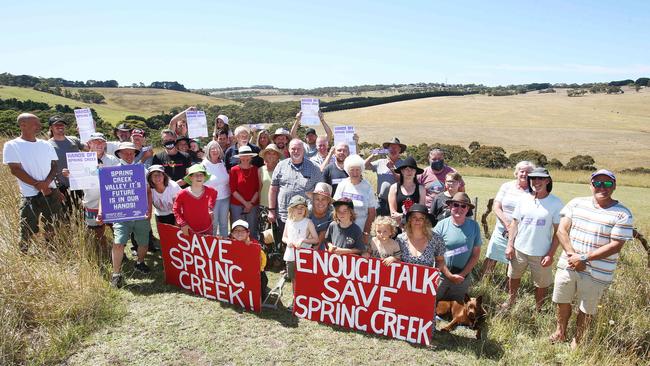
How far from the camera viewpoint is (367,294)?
490 cm

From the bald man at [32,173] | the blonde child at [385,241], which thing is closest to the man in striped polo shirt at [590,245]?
the blonde child at [385,241]

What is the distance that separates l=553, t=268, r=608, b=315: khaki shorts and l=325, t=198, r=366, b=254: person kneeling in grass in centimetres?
235

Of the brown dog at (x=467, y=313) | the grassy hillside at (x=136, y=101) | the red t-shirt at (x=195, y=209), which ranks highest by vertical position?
the grassy hillside at (x=136, y=101)

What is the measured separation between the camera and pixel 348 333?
4.93 m

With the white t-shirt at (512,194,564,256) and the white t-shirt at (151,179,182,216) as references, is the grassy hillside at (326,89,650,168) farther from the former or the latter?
the white t-shirt at (151,179,182,216)

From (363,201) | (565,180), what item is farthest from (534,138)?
(363,201)

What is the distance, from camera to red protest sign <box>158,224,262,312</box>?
17.3 ft

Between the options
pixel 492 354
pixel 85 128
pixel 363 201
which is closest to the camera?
pixel 492 354

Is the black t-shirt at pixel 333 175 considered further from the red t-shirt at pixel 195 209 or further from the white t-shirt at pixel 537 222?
the white t-shirt at pixel 537 222

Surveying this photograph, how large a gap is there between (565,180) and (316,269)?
65.9 ft

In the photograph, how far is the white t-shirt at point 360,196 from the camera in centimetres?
572

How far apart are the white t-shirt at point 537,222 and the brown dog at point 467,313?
3.35 ft

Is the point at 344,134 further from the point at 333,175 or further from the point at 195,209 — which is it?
the point at 195,209

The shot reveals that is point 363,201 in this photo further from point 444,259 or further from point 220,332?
point 220,332
